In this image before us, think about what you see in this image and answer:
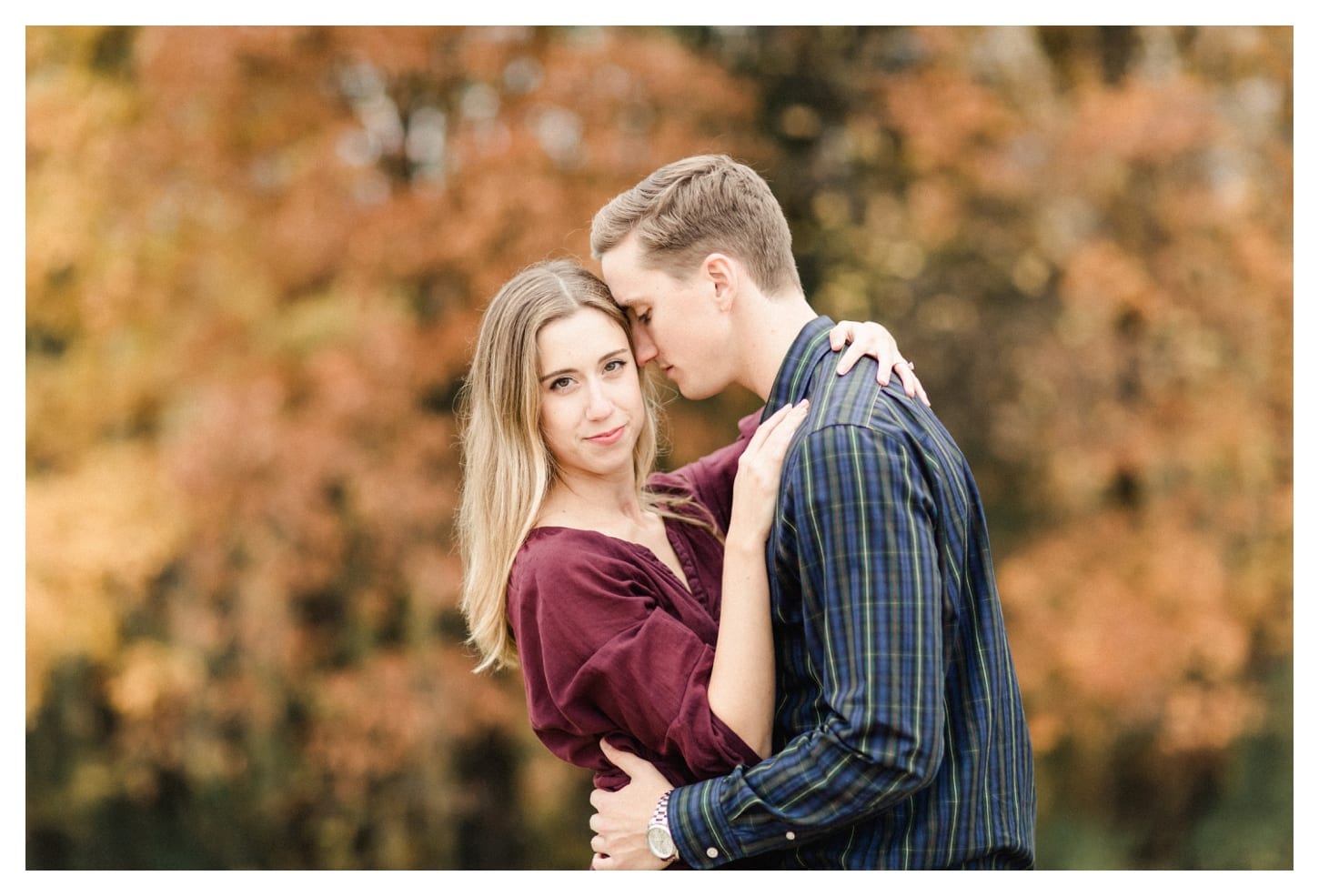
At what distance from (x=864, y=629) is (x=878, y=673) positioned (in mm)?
→ 61

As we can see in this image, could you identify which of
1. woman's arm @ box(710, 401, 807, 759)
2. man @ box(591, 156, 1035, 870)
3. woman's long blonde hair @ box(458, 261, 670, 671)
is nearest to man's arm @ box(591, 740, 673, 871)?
man @ box(591, 156, 1035, 870)

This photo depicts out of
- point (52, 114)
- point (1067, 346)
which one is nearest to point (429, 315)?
point (52, 114)

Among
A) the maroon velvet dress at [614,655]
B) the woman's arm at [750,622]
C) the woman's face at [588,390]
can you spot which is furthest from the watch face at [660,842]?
the woman's face at [588,390]

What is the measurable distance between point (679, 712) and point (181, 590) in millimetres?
5509

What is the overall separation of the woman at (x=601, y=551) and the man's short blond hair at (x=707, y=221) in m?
0.15

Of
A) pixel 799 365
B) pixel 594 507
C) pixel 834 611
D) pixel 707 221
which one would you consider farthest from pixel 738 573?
pixel 707 221

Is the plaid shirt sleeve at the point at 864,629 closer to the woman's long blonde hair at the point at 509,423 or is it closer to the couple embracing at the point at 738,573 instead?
the couple embracing at the point at 738,573

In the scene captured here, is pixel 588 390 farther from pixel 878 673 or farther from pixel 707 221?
pixel 878 673

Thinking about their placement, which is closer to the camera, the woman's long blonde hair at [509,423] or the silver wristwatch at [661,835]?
the silver wristwatch at [661,835]

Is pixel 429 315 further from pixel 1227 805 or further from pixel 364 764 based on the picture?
pixel 1227 805

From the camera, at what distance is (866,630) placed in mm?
1714

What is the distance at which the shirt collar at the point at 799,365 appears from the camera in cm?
206

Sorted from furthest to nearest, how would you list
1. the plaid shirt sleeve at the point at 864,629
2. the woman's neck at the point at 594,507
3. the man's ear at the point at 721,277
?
the woman's neck at the point at 594,507, the man's ear at the point at 721,277, the plaid shirt sleeve at the point at 864,629

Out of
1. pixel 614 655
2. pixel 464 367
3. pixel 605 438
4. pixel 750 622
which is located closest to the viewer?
pixel 750 622
